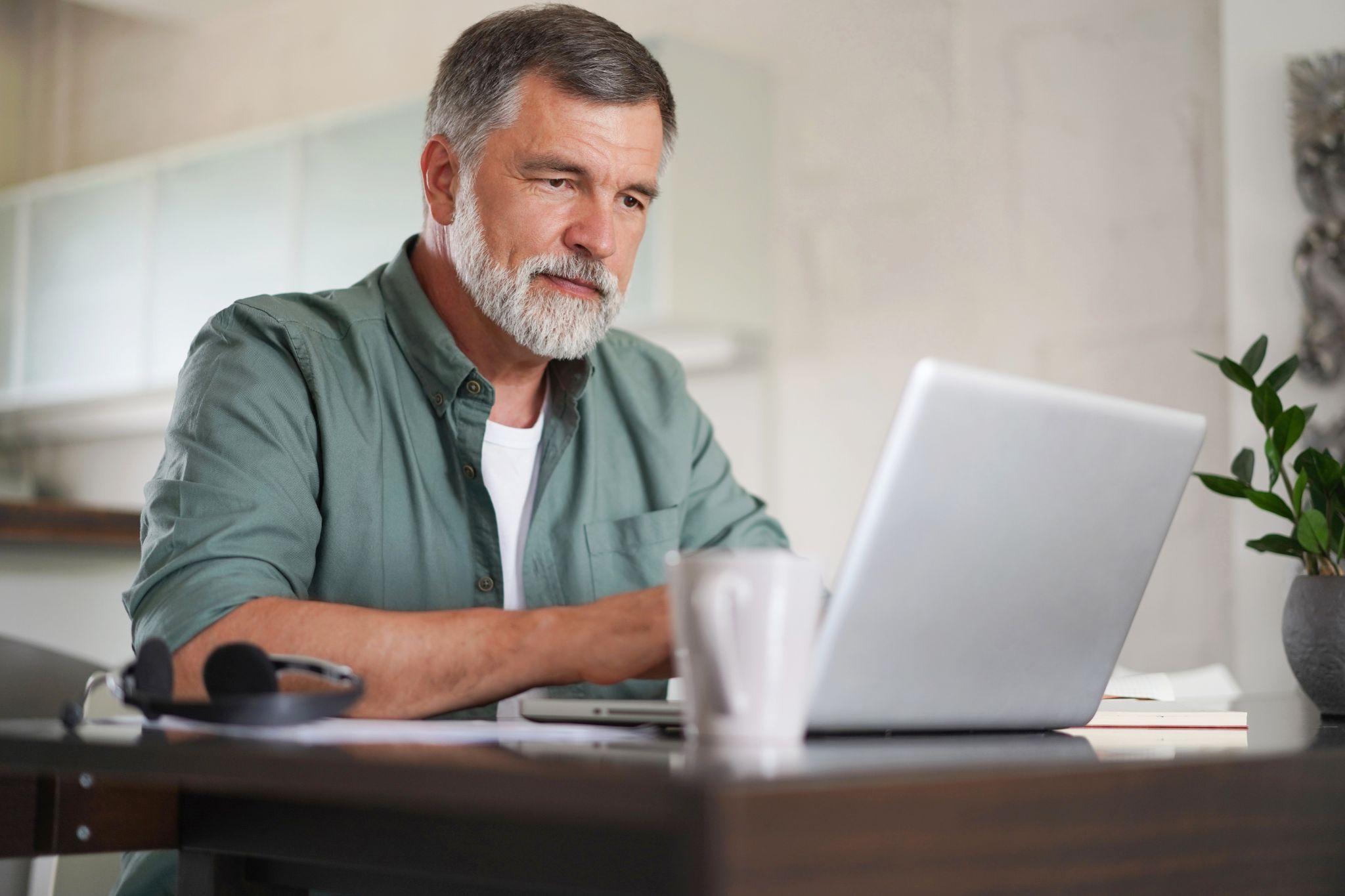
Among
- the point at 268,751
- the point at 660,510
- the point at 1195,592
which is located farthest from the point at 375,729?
the point at 1195,592

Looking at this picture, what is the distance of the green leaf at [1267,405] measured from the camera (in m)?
1.21

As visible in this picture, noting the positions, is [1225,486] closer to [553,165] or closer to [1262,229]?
[553,165]

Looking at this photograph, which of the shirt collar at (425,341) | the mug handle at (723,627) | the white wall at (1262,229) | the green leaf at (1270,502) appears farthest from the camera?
the white wall at (1262,229)

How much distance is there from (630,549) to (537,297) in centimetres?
30

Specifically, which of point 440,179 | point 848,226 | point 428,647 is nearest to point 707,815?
point 428,647

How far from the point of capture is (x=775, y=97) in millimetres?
3432

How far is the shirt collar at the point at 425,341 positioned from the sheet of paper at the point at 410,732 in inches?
26.7

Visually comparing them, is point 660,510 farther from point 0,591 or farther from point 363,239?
point 363,239

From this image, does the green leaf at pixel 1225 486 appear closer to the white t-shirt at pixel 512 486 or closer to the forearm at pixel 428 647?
the forearm at pixel 428 647

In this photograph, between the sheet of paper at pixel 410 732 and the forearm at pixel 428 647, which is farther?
the forearm at pixel 428 647

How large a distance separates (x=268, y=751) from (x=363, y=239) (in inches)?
131

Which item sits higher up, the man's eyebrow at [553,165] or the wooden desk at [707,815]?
the man's eyebrow at [553,165]

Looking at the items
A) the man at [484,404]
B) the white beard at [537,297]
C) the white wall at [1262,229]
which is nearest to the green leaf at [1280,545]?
the man at [484,404]

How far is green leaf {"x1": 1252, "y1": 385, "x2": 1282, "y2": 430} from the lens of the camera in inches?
47.8
